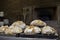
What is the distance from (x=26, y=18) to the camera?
15.9 feet

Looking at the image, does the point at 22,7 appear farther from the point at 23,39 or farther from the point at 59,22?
the point at 23,39

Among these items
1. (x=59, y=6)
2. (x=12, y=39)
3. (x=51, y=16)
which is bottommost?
(x=12, y=39)

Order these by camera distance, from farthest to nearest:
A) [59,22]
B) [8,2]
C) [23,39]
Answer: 1. [8,2]
2. [59,22]
3. [23,39]

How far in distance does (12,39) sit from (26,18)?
3.79 m

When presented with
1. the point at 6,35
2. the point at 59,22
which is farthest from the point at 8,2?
the point at 6,35

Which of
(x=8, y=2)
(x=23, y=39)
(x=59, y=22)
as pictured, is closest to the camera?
(x=23, y=39)

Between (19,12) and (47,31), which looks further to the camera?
(19,12)

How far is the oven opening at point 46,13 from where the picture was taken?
507cm

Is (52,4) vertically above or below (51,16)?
above

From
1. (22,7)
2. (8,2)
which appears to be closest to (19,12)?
(22,7)

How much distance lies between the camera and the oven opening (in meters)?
5.07

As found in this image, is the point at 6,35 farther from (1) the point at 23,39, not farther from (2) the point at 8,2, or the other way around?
(2) the point at 8,2

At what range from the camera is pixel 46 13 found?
17.1 feet

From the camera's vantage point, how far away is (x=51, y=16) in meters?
5.12
